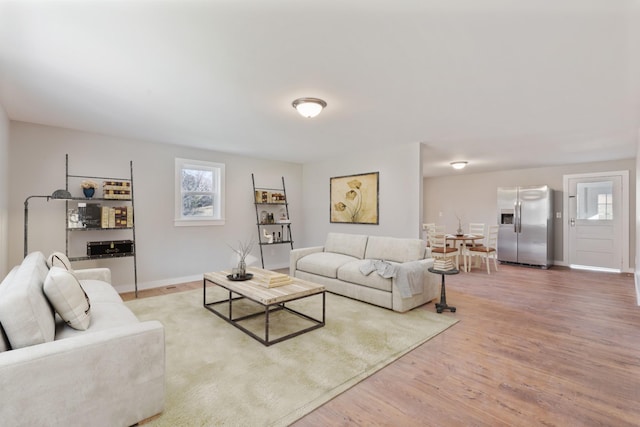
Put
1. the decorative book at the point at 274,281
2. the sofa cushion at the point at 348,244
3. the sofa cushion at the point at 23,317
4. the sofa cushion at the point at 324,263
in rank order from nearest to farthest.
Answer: the sofa cushion at the point at 23,317, the decorative book at the point at 274,281, the sofa cushion at the point at 324,263, the sofa cushion at the point at 348,244

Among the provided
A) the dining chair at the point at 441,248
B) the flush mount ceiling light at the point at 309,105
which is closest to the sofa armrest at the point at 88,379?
the flush mount ceiling light at the point at 309,105

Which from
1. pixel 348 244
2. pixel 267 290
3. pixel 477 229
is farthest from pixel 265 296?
pixel 477 229

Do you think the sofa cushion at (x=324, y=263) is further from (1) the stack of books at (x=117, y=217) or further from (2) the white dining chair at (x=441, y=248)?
(1) the stack of books at (x=117, y=217)

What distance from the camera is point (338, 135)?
14.6 ft

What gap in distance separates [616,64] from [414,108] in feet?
5.19

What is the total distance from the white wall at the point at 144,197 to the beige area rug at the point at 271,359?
1303 mm

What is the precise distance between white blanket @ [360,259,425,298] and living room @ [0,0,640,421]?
0.64m

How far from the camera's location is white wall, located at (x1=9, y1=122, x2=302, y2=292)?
3.86 metres

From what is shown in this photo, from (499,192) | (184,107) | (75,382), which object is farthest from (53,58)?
(499,192)

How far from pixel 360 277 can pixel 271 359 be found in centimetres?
183

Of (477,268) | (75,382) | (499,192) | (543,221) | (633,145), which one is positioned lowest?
(477,268)

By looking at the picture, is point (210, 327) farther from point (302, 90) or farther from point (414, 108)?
point (414, 108)

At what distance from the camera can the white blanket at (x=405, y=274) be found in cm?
352

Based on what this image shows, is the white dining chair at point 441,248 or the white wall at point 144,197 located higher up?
the white wall at point 144,197
